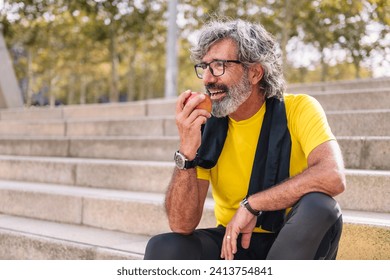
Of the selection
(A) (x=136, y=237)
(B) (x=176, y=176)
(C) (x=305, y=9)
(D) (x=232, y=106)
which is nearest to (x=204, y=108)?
(D) (x=232, y=106)

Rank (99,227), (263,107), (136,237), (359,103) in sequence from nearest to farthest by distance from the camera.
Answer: (263,107), (136,237), (99,227), (359,103)

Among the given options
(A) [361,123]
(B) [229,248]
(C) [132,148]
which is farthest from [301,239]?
(C) [132,148]

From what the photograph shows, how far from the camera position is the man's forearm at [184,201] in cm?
238

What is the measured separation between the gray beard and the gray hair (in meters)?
0.13

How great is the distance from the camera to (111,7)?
48.0ft

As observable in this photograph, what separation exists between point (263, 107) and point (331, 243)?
801 mm

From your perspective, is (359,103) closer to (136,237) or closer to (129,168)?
(129,168)

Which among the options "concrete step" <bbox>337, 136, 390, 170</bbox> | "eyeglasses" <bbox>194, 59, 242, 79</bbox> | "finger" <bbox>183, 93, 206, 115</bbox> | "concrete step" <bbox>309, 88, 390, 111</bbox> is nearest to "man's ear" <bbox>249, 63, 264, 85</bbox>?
"eyeglasses" <bbox>194, 59, 242, 79</bbox>

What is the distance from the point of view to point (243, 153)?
250 centimetres

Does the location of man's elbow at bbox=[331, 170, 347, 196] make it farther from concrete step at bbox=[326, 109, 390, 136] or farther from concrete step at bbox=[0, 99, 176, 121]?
concrete step at bbox=[0, 99, 176, 121]

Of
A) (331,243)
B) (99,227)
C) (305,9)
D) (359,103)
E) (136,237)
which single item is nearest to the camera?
(331,243)

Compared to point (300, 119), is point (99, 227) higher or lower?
lower

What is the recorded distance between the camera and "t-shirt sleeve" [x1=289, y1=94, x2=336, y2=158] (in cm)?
229

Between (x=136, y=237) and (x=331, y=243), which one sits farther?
(x=136, y=237)
